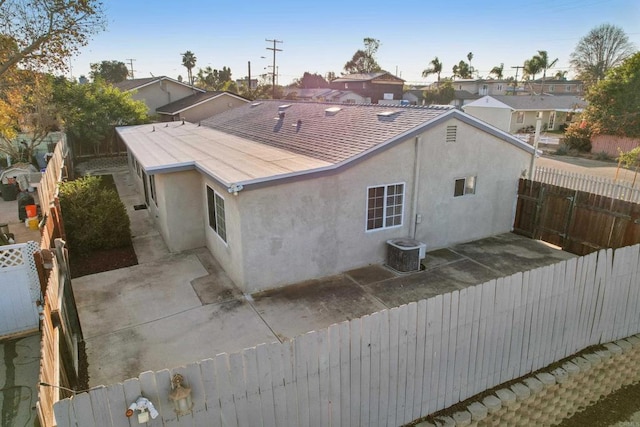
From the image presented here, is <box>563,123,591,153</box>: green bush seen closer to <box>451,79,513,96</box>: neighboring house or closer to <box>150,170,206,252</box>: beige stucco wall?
<box>150,170,206,252</box>: beige stucco wall

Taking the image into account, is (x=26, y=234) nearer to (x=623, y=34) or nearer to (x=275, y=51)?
(x=275, y=51)

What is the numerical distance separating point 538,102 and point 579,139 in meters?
15.2

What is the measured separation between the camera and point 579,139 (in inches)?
1249

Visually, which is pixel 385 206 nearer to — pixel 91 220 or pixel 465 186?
pixel 465 186

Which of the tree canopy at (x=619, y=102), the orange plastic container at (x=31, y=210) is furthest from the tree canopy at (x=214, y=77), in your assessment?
the orange plastic container at (x=31, y=210)

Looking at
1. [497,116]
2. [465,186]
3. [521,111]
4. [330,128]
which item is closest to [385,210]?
[465,186]

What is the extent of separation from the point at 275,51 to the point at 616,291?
45.9m

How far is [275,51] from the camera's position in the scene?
4716 cm

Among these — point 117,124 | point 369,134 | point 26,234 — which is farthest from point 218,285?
point 117,124

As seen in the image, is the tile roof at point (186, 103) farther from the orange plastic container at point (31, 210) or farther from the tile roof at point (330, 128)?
the orange plastic container at point (31, 210)

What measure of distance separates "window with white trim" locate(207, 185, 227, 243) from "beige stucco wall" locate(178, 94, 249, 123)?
71.9 ft

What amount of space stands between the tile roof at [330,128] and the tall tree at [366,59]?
84338mm

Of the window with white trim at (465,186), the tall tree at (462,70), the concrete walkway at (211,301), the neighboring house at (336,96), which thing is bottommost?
the concrete walkway at (211,301)

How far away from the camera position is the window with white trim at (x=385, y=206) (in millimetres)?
11009
